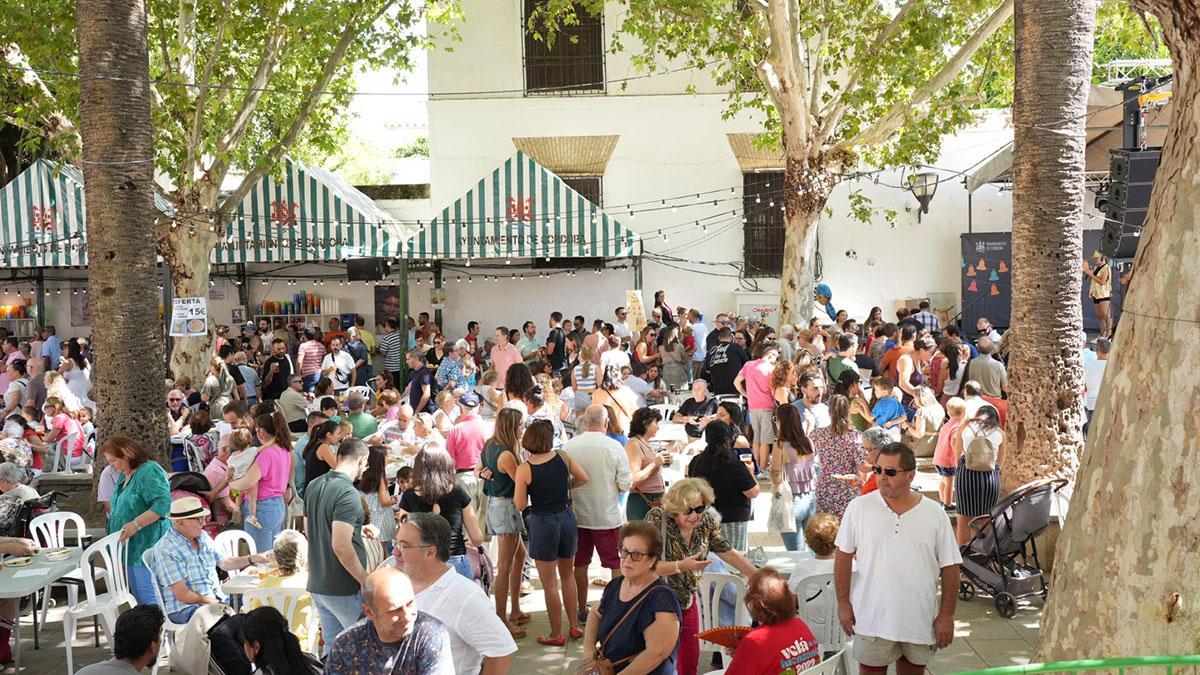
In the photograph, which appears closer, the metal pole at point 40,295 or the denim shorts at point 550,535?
the denim shorts at point 550,535

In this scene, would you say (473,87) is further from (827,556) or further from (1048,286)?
(827,556)

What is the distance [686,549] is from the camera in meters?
5.66

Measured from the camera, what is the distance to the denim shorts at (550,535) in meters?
6.86

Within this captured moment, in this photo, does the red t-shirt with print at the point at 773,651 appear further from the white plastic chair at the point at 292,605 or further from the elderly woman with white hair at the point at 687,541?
the white plastic chair at the point at 292,605

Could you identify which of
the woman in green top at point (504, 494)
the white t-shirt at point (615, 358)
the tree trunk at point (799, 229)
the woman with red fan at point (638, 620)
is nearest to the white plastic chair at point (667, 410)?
the white t-shirt at point (615, 358)

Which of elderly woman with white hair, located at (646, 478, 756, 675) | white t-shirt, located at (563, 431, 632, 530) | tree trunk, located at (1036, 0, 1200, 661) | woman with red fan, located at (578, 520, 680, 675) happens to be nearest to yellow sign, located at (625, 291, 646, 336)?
white t-shirt, located at (563, 431, 632, 530)

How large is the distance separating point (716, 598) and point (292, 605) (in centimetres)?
229

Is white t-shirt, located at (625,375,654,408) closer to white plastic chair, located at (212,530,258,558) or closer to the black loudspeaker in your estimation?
white plastic chair, located at (212,530,258,558)

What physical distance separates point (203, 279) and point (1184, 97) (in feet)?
48.0

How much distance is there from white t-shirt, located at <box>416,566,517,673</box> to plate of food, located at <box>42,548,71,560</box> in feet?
12.9

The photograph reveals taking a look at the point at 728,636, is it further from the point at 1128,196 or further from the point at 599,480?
the point at 1128,196

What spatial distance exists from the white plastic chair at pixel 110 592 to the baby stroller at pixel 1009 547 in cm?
537

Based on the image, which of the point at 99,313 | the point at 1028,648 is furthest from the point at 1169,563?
the point at 99,313

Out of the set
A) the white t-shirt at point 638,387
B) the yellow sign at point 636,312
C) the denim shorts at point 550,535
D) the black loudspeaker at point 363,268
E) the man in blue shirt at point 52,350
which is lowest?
the denim shorts at point 550,535
